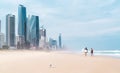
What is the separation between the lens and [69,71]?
49.7 feet

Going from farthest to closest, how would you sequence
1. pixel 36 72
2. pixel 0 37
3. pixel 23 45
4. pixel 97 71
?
pixel 23 45, pixel 0 37, pixel 97 71, pixel 36 72

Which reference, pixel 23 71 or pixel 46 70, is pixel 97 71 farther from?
pixel 23 71

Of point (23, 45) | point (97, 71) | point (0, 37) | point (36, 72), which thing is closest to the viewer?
point (36, 72)

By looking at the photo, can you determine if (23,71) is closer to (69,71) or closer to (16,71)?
(16,71)

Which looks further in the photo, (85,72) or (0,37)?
(0,37)

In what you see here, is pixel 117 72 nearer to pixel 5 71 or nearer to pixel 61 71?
pixel 61 71

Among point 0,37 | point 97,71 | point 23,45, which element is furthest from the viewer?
point 23,45

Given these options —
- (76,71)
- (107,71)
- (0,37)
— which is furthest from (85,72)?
(0,37)

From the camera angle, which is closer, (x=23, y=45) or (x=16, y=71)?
(x=16, y=71)

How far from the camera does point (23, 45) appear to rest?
145 m

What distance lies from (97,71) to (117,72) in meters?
1.35

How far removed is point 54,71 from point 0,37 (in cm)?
12174

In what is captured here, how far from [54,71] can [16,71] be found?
2317mm

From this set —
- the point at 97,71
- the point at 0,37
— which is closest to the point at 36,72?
the point at 97,71
